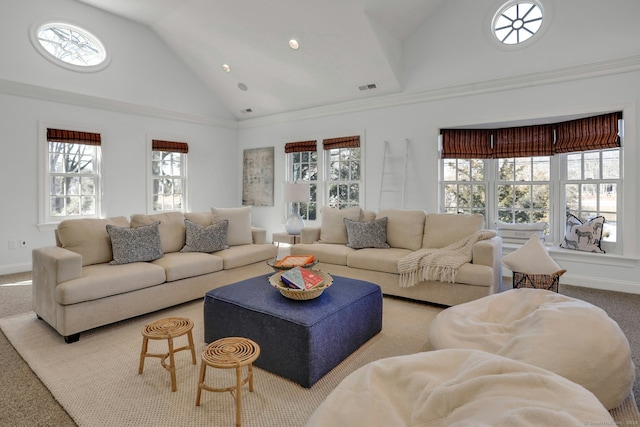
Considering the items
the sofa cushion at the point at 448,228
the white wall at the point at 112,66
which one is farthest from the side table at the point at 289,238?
the white wall at the point at 112,66

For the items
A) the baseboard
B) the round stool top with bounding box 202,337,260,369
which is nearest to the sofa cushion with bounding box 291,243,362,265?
the round stool top with bounding box 202,337,260,369

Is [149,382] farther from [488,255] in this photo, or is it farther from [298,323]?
[488,255]

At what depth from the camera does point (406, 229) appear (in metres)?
4.38

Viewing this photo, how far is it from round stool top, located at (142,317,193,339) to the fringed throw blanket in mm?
2221

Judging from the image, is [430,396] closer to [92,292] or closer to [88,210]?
[92,292]

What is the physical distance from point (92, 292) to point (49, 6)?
4.51 meters

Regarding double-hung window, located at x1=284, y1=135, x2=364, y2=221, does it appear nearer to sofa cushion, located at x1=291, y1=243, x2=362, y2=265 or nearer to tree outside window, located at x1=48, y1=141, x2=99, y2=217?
sofa cushion, located at x1=291, y1=243, x2=362, y2=265

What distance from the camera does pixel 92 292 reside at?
2.87 meters

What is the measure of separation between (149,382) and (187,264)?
58.2 inches

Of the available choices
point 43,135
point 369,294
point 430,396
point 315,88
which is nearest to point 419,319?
point 369,294

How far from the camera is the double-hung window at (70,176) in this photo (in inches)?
207

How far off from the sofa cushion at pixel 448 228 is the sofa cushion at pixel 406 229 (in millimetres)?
83

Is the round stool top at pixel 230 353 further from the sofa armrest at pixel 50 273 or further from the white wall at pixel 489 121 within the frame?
the white wall at pixel 489 121

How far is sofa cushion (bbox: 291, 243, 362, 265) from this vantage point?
4.25 meters
